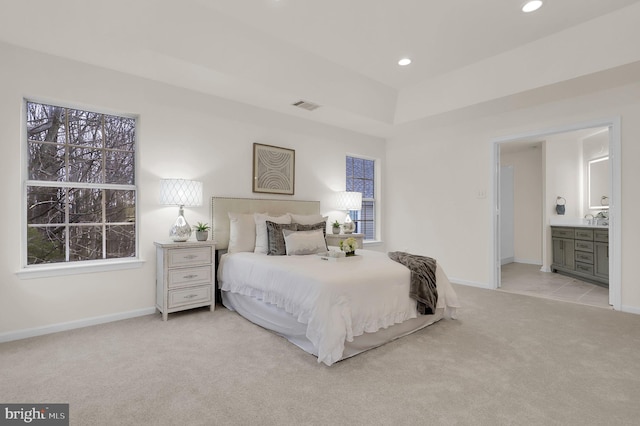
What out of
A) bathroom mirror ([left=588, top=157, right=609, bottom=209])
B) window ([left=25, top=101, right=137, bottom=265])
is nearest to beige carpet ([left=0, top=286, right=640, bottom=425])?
window ([left=25, top=101, right=137, bottom=265])

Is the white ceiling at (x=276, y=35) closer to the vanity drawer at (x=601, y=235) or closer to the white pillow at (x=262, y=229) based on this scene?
the white pillow at (x=262, y=229)

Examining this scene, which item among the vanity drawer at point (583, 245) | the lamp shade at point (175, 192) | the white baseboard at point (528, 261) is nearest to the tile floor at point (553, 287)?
the vanity drawer at point (583, 245)

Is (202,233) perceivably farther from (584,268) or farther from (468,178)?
(584,268)

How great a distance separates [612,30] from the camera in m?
A: 2.98

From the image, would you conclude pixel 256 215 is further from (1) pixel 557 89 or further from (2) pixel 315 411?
(1) pixel 557 89

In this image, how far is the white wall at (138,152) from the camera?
2.79 m

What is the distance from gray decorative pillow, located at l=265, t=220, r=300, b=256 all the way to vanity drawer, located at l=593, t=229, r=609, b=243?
4601mm

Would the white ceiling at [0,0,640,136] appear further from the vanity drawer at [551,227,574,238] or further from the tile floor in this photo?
the vanity drawer at [551,227,574,238]

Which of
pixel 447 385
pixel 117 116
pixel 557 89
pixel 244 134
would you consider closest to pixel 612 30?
pixel 557 89

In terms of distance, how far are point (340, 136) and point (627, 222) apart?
3786 mm

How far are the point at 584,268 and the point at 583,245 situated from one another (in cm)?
36

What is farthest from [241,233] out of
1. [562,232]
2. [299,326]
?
[562,232]

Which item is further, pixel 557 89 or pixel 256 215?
pixel 256 215

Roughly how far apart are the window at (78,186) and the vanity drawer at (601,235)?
622 cm
